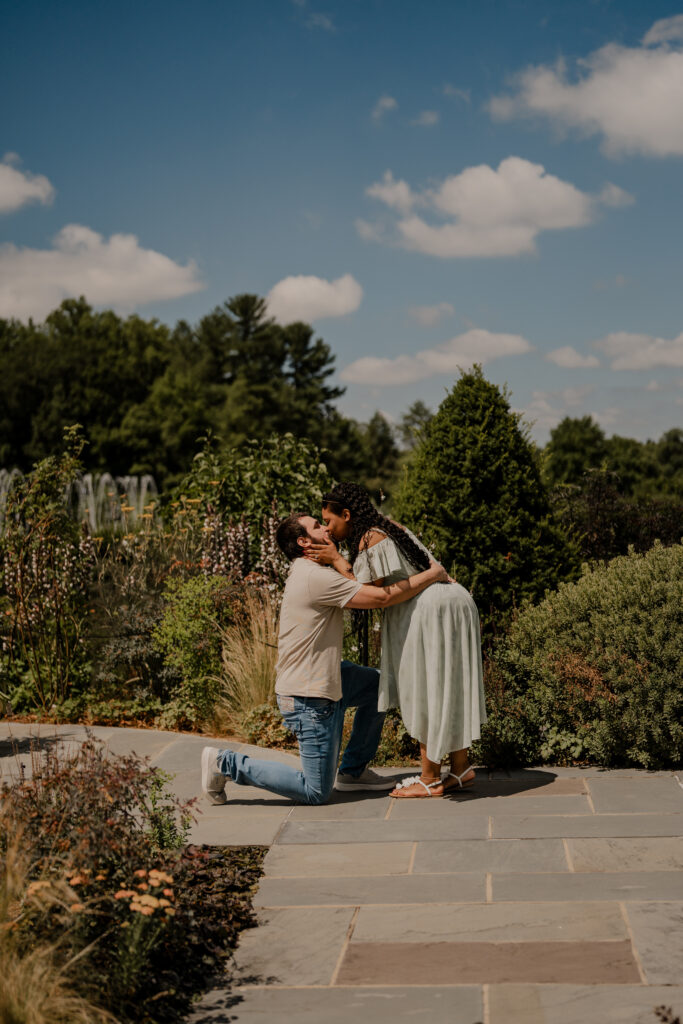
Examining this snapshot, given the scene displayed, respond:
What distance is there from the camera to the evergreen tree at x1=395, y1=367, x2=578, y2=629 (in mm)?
6785

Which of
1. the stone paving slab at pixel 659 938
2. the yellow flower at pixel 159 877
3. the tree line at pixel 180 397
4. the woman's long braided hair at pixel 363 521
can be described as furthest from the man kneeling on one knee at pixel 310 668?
the tree line at pixel 180 397

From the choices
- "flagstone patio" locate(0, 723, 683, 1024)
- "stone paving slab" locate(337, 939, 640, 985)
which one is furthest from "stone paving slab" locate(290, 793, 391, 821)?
"stone paving slab" locate(337, 939, 640, 985)

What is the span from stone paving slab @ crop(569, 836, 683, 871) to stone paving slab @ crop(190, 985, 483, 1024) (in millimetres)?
1207

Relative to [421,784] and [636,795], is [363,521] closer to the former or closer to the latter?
[421,784]

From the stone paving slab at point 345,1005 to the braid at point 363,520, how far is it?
86.6 inches

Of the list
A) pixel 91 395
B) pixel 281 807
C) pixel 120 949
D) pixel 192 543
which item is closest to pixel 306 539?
pixel 281 807

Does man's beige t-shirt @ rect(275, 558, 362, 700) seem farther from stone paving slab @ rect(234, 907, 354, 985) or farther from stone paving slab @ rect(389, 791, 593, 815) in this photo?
stone paving slab @ rect(234, 907, 354, 985)

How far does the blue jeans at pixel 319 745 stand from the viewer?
480 centimetres

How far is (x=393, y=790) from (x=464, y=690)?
31.4 inches

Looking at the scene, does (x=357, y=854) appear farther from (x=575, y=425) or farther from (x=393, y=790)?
(x=575, y=425)

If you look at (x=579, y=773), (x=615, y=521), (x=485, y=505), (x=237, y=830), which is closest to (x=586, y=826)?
(x=579, y=773)

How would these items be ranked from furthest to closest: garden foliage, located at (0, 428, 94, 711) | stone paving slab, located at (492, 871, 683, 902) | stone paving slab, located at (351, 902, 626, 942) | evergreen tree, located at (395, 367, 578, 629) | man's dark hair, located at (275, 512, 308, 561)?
garden foliage, located at (0, 428, 94, 711), evergreen tree, located at (395, 367, 578, 629), man's dark hair, located at (275, 512, 308, 561), stone paving slab, located at (492, 871, 683, 902), stone paving slab, located at (351, 902, 626, 942)

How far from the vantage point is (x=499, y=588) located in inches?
266

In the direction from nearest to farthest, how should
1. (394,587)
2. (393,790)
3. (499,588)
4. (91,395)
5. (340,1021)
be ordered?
(340,1021), (394,587), (393,790), (499,588), (91,395)
